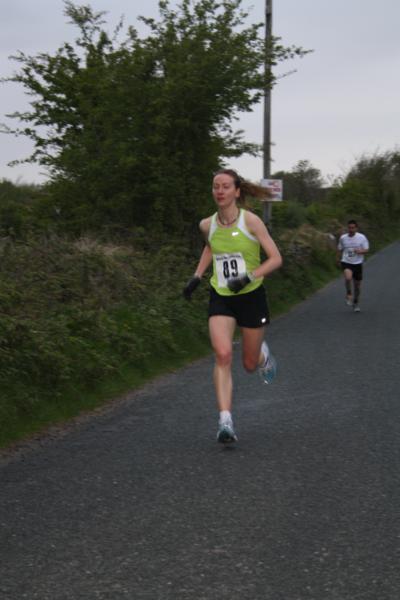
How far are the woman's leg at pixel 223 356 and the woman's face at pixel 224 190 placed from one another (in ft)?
2.76

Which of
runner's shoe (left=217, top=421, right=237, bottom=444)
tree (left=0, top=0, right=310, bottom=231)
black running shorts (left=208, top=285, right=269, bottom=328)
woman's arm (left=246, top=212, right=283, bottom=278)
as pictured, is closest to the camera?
runner's shoe (left=217, top=421, right=237, bottom=444)

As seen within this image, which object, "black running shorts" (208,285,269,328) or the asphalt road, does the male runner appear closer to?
the asphalt road


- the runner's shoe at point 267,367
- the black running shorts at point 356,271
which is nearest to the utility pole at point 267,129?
the black running shorts at point 356,271

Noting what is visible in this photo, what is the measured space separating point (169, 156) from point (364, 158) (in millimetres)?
45499

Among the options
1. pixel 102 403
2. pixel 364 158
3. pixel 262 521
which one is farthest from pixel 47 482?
pixel 364 158

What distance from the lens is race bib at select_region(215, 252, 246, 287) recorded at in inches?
272

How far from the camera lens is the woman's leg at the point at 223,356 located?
22.6 feet

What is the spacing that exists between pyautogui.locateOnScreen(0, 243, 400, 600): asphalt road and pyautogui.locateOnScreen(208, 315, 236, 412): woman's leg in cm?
35

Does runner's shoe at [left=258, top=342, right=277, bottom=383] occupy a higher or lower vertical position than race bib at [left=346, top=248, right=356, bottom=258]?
higher

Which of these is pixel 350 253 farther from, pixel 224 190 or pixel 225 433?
pixel 225 433

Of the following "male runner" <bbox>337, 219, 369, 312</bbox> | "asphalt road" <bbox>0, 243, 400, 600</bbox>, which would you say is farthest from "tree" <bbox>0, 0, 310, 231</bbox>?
"asphalt road" <bbox>0, 243, 400, 600</bbox>

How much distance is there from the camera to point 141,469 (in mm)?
6207

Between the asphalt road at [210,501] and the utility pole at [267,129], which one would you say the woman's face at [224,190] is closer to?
the asphalt road at [210,501]

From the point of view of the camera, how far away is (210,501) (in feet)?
17.7
